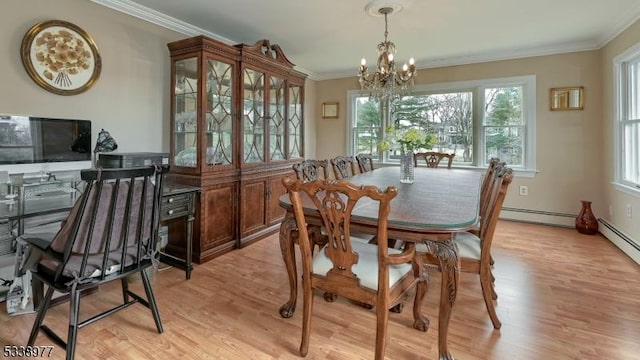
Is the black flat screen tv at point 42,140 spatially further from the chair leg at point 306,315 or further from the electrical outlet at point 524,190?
the electrical outlet at point 524,190

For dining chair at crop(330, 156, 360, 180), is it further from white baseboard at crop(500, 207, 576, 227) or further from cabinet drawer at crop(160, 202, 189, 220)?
white baseboard at crop(500, 207, 576, 227)

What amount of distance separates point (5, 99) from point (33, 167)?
0.49 metres

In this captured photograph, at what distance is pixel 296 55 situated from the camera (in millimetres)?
4562

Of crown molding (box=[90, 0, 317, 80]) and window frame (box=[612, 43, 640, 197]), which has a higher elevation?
crown molding (box=[90, 0, 317, 80])

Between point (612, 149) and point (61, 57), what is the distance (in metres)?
5.51

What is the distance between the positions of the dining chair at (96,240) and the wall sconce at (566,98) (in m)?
4.75

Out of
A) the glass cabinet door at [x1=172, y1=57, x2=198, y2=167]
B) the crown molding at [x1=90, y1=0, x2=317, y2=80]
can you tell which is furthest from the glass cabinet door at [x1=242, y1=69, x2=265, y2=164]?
the crown molding at [x1=90, y1=0, x2=317, y2=80]

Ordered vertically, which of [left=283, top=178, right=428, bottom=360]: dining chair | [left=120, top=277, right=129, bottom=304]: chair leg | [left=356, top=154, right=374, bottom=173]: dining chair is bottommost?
[left=120, top=277, right=129, bottom=304]: chair leg

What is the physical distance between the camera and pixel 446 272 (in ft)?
5.15

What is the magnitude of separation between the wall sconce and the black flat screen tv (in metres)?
5.23

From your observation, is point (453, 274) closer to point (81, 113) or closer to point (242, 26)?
point (81, 113)

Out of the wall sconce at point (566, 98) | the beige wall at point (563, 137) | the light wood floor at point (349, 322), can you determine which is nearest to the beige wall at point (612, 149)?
the beige wall at point (563, 137)

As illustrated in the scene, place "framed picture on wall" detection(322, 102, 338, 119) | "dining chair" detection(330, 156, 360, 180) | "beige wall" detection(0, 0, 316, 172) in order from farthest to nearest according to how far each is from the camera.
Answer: "framed picture on wall" detection(322, 102, 338, 119), "dining chair" detection(330, 156, 360, 180), "beige wall" detection(0, 0, 316, 172)

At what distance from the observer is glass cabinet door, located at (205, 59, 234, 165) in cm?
312
